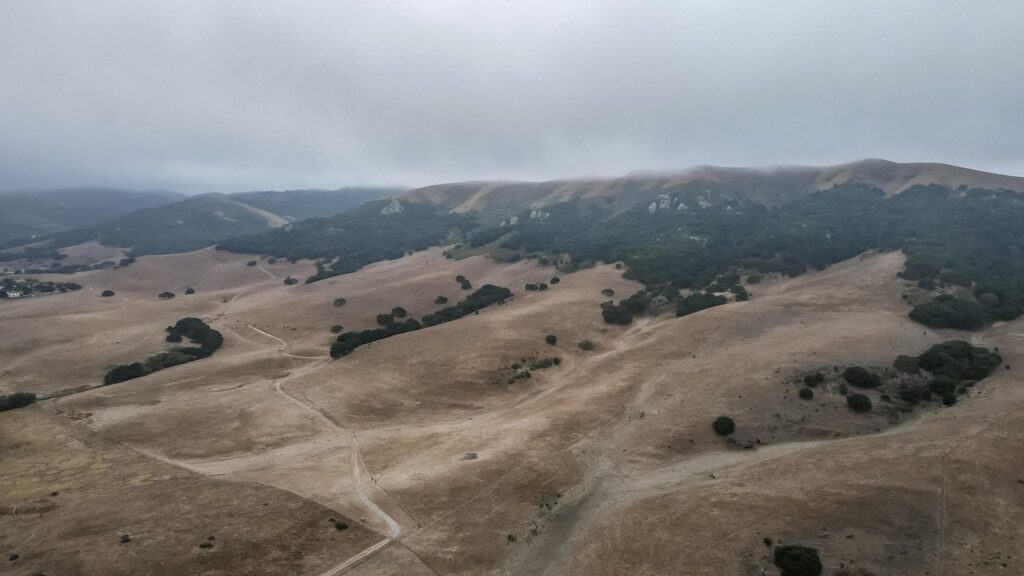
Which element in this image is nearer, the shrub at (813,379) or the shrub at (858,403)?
the shrub at (858,403)

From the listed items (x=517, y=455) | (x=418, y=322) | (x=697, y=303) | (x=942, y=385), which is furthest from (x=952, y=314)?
(x=418, y=322)

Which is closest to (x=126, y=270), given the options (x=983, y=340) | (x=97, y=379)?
(x=97, y=379)

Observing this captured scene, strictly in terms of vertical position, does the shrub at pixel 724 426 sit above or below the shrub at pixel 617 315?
below

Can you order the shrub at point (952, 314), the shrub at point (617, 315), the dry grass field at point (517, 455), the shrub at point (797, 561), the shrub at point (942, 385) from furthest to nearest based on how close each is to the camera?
the shrub at point (617, 315)
the shrub at point (952, 314)
the shrub at point (942, 385)
the dry grass field at point (517, 455)
the shrub at point (797, 561)

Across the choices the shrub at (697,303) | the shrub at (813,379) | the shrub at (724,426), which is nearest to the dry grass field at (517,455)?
the shrub at (724,426)

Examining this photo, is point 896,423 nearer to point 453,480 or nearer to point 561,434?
point 561,434

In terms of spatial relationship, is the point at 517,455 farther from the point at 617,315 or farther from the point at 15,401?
the point at 15,401

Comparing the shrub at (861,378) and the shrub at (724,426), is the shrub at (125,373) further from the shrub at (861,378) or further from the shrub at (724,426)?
the shrub at (861,378)
